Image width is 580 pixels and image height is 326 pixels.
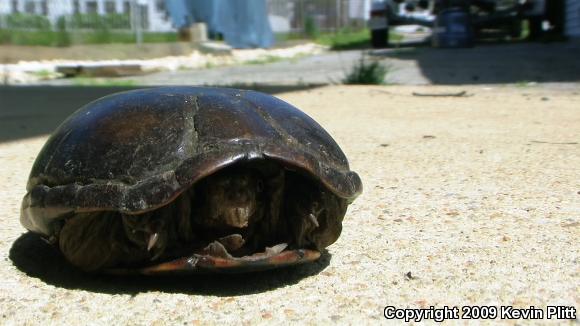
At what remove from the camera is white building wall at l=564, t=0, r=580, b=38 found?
17.7 meters

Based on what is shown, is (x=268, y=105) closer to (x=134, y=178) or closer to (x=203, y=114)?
(x=203, y=114)

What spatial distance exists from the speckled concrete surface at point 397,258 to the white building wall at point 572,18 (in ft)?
45.8

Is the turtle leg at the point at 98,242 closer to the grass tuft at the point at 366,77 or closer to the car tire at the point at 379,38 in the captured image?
the grass tuft at the point at 366,77

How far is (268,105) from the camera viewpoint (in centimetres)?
261

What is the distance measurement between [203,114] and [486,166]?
239 centimetres

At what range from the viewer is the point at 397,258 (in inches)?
106

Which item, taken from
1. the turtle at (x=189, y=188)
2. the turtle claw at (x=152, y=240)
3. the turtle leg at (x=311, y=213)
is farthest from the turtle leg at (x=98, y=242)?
the turtle leg at (x=311, y=213)

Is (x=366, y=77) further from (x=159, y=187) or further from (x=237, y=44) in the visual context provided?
(x=237, y=44)

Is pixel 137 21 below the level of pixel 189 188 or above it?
above

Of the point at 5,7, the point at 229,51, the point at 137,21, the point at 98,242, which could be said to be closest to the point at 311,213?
the point at 98,242

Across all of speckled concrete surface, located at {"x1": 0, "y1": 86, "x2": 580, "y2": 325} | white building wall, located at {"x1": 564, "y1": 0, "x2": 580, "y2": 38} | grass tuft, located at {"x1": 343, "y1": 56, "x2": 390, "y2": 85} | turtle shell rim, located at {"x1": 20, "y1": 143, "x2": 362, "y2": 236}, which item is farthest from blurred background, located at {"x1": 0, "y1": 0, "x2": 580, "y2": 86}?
turtle shell rim, located at {"x1": 20, "y1": 143, "x2": 362, "y2": 236}

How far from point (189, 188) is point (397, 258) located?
83 cm

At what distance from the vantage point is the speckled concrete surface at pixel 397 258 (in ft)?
7.28

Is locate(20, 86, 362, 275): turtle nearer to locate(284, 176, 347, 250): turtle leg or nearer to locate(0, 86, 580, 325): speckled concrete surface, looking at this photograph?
locate(284, 176, 347, 250): turtle leg
